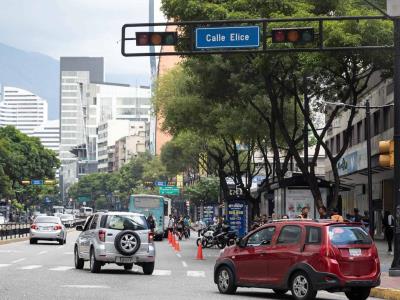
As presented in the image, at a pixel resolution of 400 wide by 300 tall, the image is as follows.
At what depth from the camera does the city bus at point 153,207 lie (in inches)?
2569

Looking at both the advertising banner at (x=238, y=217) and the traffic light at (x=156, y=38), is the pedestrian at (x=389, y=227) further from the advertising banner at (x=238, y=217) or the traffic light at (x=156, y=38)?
the traffic light at (x=156, y=38)

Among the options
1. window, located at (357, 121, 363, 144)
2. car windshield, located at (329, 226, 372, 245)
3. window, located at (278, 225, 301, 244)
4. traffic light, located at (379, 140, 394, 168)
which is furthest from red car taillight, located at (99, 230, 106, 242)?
window, located at (357, 121, 363, 144)

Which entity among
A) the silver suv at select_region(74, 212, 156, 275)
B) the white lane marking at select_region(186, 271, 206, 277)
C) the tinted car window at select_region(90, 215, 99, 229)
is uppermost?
the tinted car window at select_region(90, 215, 99, 229)

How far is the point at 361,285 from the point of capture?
18.0 meters

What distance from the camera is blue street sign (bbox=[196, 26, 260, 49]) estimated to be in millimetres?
25734

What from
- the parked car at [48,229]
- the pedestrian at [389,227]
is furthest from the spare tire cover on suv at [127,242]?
the parked car at [48,229]

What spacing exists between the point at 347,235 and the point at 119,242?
8.80 meters

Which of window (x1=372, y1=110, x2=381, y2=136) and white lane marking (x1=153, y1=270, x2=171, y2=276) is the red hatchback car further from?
window (x1=372, y1=110, x2=381, y2=136)

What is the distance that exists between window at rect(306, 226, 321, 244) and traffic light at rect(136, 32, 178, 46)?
8340mm

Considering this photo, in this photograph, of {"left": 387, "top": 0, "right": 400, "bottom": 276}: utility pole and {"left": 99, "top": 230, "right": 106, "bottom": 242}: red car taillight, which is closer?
{"left": 387, "top": 0, "right": 400, "bottom": 276}: utility pole

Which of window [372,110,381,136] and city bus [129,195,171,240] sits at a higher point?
window [372,110,381,136]

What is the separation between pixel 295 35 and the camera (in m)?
24.6

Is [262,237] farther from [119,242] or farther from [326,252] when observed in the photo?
[119,242]

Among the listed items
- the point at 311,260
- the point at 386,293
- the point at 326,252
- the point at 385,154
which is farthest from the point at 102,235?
the point at 326,252
